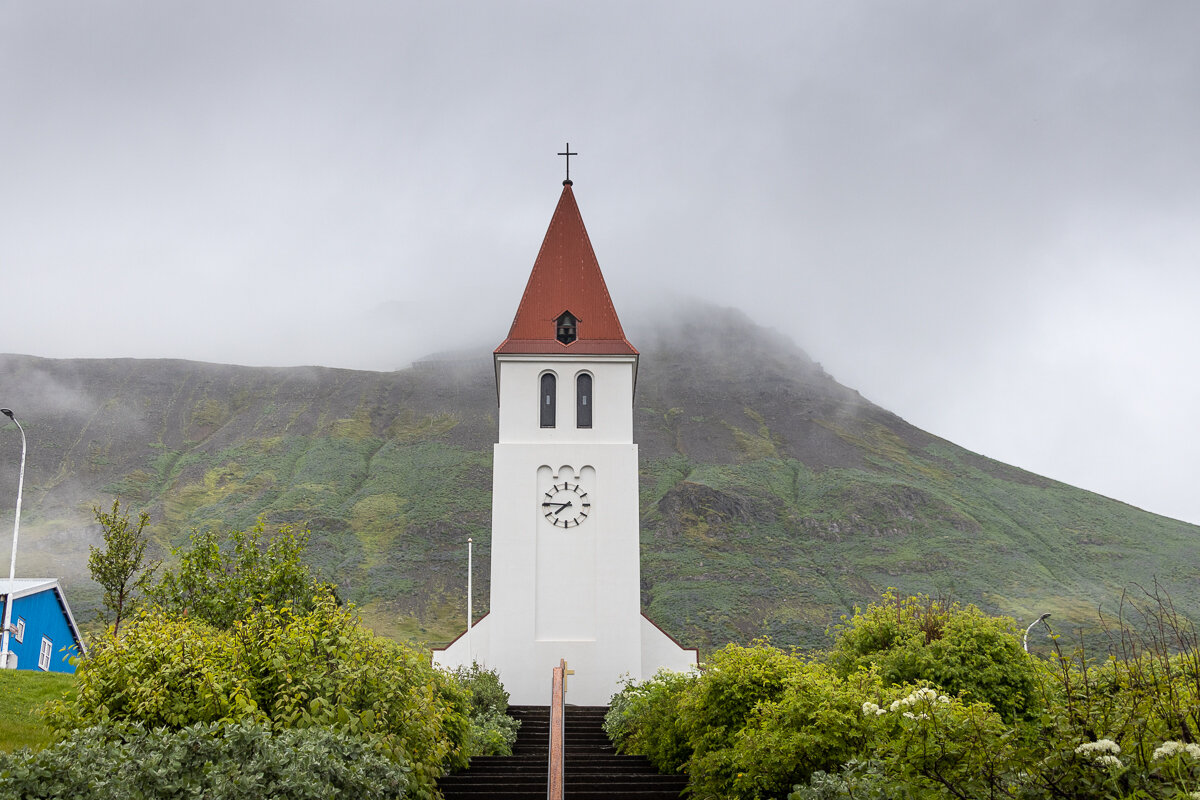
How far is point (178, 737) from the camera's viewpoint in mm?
9000

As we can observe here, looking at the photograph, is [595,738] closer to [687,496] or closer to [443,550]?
[443,550]

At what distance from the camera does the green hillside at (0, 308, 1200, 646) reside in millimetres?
79125

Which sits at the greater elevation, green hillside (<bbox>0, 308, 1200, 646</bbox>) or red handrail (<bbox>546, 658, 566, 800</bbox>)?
green hillside (<bbox>0, 308, 1200, 646</bbox>)

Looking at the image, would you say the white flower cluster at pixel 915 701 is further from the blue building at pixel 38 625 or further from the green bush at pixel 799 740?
the blue building at pixel 38 625

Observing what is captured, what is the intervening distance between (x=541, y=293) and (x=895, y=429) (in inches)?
4529

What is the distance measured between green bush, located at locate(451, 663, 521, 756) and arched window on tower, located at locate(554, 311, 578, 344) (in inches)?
371

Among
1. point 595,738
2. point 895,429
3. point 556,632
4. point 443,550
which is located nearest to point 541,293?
point 556,632

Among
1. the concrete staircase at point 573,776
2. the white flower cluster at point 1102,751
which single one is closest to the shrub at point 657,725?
the concrete staircase at point 573,776

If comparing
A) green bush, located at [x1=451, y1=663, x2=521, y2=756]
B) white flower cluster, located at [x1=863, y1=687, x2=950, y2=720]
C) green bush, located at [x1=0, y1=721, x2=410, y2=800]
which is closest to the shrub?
green bush, located at [x1=451, y1=663, x2=521, y2=756]

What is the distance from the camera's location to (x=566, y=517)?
27.3 m

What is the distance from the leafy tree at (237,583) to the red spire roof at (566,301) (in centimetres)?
1186

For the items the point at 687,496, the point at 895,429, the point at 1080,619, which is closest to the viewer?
the point at 1080,619

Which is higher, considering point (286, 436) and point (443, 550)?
point (286, 436)

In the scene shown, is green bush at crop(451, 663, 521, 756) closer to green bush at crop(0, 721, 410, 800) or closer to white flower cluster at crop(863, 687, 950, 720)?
green bush at crop(0, 721, 410, 800)
